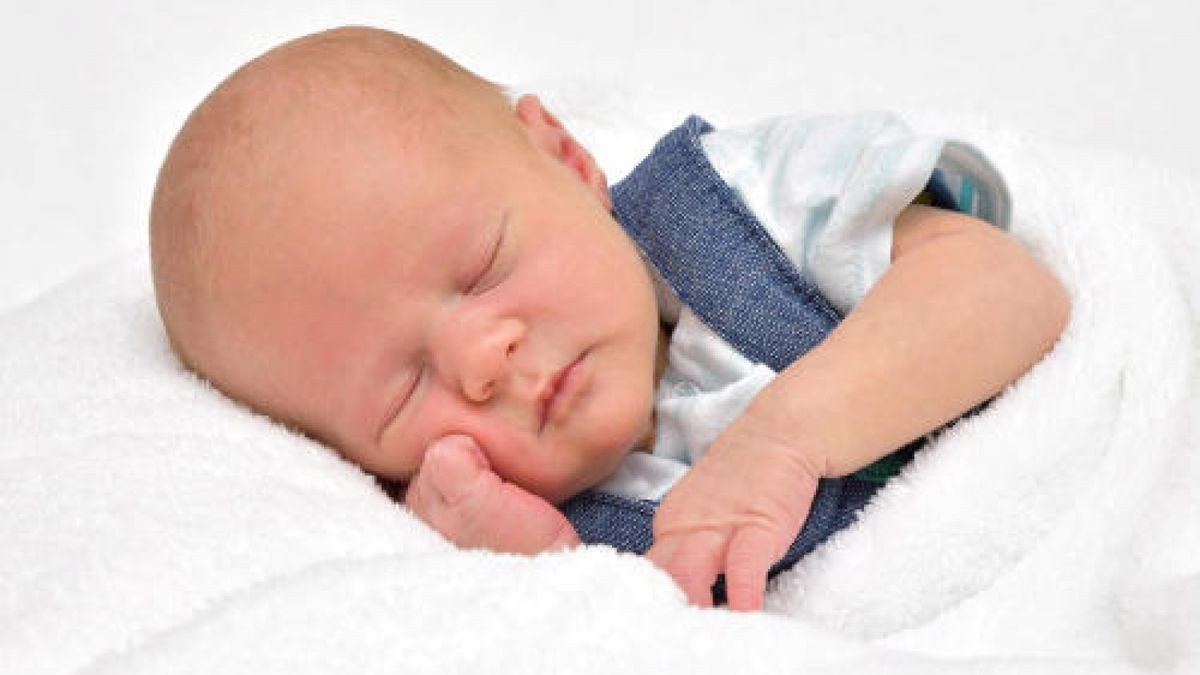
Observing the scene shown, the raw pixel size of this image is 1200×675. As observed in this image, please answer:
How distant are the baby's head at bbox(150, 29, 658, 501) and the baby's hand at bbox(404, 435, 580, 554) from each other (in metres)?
0.02

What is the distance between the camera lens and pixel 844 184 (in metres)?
1.50

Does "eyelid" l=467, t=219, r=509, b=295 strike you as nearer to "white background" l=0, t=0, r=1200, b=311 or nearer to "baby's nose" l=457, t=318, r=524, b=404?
"baby's nose" l=457, t=318, r=524, b=404

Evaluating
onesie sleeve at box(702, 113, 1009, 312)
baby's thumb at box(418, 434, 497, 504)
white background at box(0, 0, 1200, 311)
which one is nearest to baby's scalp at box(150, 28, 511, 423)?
baby's thumb at box(418, 434, 497, 504)

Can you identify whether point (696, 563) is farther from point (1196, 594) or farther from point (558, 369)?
point (1196, 594)

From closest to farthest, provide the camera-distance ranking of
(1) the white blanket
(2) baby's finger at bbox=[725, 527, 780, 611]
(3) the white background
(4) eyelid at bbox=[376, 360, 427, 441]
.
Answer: (1) the white blanket < (2) baby's finger at bbox=[725, 527, 780, 611] < (4) eyelid at bbox=[376, 360, 427, 441] < (3) the white background

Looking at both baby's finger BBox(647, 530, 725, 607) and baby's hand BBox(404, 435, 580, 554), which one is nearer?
baby's finger BBox(647, 530, 725, 607)

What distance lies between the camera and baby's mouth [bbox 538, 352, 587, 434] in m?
1.41

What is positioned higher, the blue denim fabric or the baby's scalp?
the baby's scalp

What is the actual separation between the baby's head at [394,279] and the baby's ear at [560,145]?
0.12m

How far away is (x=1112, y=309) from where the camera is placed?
148cm

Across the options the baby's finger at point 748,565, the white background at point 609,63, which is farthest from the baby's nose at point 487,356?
the white background at point 609,63

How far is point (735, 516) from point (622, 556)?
0.15 metres

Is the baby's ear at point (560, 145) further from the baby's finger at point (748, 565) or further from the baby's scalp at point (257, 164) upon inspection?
the baby's finger at point (748, 565)

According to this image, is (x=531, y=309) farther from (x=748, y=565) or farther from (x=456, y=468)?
(x=748, y=565)
